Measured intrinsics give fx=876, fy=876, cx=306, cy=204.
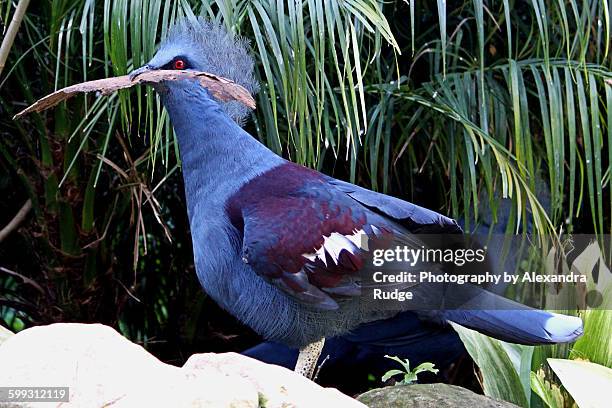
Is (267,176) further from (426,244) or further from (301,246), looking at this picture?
(426,244)

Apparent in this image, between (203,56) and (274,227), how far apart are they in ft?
1.48

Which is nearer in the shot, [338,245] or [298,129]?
[338,245]

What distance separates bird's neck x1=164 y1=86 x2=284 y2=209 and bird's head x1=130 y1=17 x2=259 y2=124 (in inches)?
1.3

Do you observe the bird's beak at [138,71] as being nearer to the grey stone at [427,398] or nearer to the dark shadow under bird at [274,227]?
the dark shadow under bird at [274,227]

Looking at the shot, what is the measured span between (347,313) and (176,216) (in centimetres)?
132

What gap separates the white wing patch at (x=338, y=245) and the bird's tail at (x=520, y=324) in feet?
0.92

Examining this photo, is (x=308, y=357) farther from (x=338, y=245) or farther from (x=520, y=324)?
(x=520, y=324)

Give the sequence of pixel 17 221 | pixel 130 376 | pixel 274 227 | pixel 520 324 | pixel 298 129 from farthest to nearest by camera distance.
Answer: pixel 17 221 < pixel 298 129 < pixel 520 324 < pixel 274 227 < pixel 130 376

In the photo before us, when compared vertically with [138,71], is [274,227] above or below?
below

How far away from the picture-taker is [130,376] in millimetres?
1446

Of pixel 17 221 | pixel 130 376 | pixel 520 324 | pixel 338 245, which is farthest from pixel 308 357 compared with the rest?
pixel 17 221

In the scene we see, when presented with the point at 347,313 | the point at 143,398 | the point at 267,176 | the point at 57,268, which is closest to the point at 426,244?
the point at 347,313

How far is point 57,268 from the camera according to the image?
8.78ft

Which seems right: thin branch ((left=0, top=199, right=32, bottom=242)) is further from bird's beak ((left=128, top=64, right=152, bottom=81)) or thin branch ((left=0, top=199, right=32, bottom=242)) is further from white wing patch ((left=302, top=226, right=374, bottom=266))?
white wing patch ((left=302, top=226, right=374, bottom=266))
